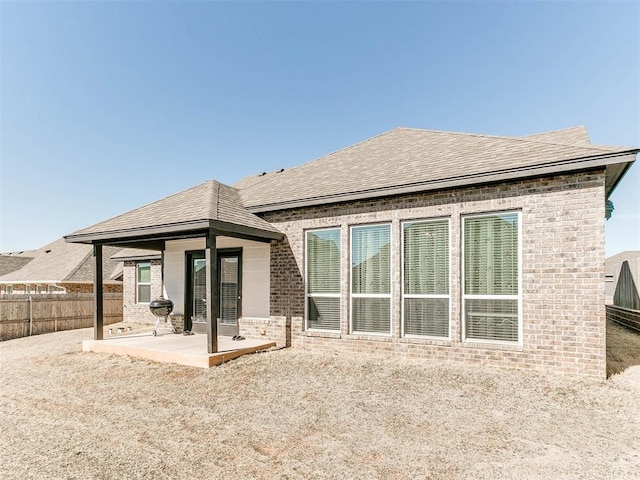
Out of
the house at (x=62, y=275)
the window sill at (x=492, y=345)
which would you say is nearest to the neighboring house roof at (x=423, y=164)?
the window sill at (x=492, y=345)

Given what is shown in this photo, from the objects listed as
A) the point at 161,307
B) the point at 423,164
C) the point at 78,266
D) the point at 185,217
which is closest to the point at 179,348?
the point at 161,307

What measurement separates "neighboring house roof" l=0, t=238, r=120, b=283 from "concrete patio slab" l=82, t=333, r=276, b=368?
12982 mm

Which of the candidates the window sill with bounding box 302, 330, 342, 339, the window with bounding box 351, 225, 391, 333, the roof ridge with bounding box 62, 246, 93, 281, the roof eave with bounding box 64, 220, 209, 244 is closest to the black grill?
the roof eave with bounding box 64, 220, 209, 244

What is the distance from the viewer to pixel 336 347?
779 centimetres

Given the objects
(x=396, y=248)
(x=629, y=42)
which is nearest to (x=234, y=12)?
(x=396, y=248)

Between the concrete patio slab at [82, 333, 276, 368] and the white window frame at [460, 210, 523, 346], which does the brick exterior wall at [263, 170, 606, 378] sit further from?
the concrete patio slab at [82, 333, 276, 368]

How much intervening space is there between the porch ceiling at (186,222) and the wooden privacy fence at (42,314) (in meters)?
5.57

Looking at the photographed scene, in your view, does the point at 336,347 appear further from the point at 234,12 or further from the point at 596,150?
the point at 234,12

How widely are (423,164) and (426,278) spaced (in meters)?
2.66

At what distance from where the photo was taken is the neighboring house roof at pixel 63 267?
64.2 ft

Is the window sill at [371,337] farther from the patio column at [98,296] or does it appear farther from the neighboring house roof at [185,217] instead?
the patio column at [98,296]

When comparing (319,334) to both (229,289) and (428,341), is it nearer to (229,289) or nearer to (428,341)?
(428,341)

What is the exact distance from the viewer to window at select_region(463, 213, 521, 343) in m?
6.18

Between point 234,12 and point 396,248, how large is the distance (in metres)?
9.27
